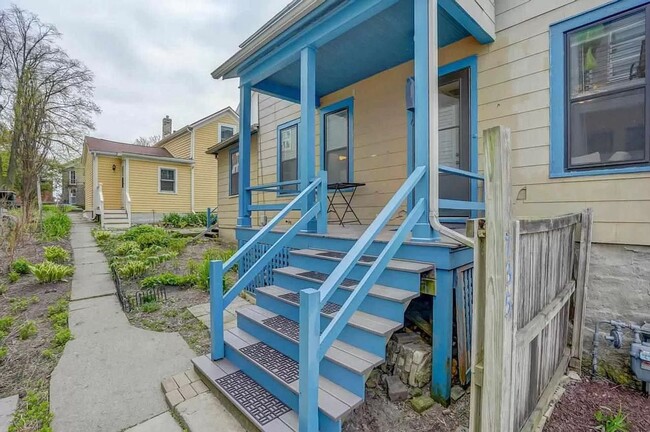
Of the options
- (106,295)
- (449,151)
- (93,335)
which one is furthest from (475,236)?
(106,295)

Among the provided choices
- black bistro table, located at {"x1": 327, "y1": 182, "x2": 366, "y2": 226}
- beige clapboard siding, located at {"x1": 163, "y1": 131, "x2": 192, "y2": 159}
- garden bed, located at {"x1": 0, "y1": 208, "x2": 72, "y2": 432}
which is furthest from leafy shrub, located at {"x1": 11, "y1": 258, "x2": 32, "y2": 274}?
beige clapboard siding, located at {"x1": 163, "y1": 131, "x2": 192, "y2": 159}

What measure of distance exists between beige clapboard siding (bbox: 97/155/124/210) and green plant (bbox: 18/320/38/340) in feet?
41.9

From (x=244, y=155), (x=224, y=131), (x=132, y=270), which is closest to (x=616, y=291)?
(x=244, y=155)

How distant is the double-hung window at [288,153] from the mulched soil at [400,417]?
4570 millimetres

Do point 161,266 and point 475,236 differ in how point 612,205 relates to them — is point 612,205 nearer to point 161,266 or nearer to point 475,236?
point 475,236

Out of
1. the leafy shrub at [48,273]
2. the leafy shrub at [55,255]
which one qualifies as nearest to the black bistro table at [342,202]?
the leafy shrub at [48,273]

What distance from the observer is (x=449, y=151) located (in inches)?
159

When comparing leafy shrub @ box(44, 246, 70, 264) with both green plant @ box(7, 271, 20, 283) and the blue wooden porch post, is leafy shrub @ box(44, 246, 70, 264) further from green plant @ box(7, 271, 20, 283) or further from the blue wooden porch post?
the blue wooden porch post

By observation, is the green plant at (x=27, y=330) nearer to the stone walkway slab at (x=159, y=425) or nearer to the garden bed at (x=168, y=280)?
the garden bed at (x=168, y=280)

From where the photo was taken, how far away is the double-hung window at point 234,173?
865 centimetres

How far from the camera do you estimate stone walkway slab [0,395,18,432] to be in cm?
201

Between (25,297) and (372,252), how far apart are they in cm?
490

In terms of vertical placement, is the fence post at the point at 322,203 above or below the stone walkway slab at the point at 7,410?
above

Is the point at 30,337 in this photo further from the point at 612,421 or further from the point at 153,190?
the point at 153,190
